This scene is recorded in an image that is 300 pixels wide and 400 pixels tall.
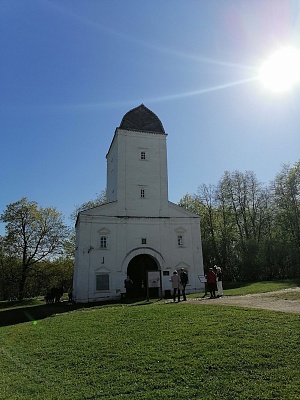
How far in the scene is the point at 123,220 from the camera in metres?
26.8

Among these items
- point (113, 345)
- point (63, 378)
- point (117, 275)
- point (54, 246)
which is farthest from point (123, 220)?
point (63, 378)

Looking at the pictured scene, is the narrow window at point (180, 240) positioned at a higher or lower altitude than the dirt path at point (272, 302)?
higher

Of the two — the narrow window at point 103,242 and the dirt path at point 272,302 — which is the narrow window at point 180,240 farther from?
the dirt path at point 272,302

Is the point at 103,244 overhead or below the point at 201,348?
overhead

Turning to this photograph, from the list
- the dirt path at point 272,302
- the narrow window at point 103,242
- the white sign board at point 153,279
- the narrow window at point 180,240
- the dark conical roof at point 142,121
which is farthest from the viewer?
the dark conical roof at point 142,121

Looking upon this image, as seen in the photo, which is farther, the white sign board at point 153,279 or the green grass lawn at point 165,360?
the white sign board at point 153,279

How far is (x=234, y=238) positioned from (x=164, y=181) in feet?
53.9

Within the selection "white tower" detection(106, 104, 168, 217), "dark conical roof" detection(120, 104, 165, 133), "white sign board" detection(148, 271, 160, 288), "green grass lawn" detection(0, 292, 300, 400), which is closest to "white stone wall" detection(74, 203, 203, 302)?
"white tower" detection(106, 104, 168, 217)

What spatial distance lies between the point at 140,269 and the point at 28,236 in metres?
16.6

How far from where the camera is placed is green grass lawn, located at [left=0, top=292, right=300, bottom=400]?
6234 millimetres

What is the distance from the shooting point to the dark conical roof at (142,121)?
30031mm

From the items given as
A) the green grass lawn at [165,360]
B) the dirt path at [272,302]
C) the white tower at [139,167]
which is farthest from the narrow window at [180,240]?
the green grass lawn at [165,360]

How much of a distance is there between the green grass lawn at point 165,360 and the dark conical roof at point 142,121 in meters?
21.6

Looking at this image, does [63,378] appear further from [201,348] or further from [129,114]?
[129,114]
